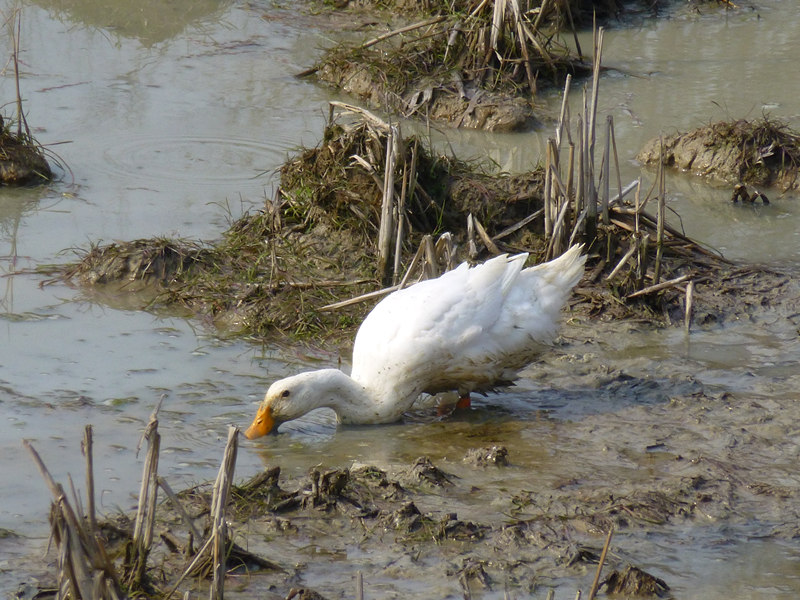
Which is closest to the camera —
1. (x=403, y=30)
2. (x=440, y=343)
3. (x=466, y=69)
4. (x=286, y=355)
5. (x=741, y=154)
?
(x=440, y=343)

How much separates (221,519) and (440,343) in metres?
2.26

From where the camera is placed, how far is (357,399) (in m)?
5.45

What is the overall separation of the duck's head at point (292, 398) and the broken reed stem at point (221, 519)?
1863mm

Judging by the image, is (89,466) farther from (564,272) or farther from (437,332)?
(564,272)

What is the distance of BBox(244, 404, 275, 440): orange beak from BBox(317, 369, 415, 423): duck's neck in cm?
27

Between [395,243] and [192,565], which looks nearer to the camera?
[192,565]

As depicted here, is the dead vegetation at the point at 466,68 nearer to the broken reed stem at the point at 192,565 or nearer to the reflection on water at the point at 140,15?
the reflection on water at the point at 140,15

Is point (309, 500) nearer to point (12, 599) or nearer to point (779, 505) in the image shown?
point (12, 599)

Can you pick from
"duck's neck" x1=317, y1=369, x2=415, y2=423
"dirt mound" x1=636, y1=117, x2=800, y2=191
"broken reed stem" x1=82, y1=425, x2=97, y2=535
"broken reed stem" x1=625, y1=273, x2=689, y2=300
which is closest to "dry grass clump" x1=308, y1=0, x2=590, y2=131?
"dirt mound" x1=636, y1=117, x2=800, y2=191

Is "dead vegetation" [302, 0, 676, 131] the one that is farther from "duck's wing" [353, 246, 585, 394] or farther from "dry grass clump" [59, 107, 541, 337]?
"duck's wing" [353, 246, 585, 394]

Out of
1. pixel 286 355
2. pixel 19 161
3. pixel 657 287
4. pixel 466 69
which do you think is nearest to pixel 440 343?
pixel 286 355

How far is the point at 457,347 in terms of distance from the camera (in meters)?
5.46

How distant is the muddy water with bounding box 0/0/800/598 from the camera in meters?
4.38

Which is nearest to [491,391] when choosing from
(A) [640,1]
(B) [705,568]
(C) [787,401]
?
(C) [787,401]
